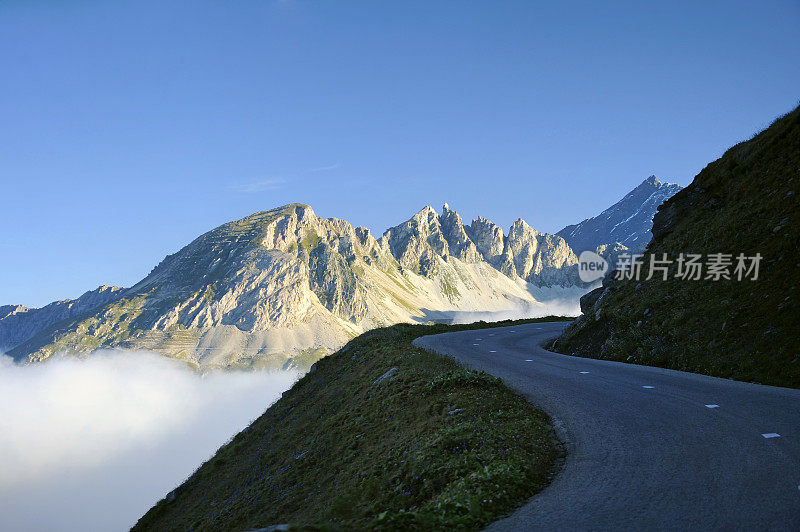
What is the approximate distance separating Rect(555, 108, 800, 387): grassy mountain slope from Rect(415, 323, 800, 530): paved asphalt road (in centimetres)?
206

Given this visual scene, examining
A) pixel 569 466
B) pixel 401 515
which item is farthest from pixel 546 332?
pixel 401 515

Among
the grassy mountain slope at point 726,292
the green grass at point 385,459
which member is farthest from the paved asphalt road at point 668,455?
the grassy mountain slope at point 726,292

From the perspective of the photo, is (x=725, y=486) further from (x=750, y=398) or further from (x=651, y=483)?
(x=750, y=398)

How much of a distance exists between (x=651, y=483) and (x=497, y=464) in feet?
8.49

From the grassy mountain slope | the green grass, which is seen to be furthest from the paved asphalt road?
the grassy mountain slope

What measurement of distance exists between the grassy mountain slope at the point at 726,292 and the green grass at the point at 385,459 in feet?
30.5

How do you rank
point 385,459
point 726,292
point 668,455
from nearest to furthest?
point 668,455 → point 385,459 → point 726,292

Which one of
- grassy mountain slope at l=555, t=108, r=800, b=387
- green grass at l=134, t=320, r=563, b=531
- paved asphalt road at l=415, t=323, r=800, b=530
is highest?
grassy mountain slope at l=555, t=108, r=800, b=387

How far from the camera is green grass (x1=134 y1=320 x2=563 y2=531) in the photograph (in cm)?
790

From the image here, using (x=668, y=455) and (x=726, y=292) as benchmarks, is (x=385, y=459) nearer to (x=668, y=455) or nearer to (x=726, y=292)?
(x=668, y=455)

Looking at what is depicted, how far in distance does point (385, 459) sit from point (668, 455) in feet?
20.9

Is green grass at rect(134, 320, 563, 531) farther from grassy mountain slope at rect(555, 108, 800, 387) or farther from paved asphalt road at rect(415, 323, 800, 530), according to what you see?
grassy mountain slope at rect(555, 108, 800, 387)

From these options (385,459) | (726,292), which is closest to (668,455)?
(385,459)

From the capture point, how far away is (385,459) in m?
11.5
